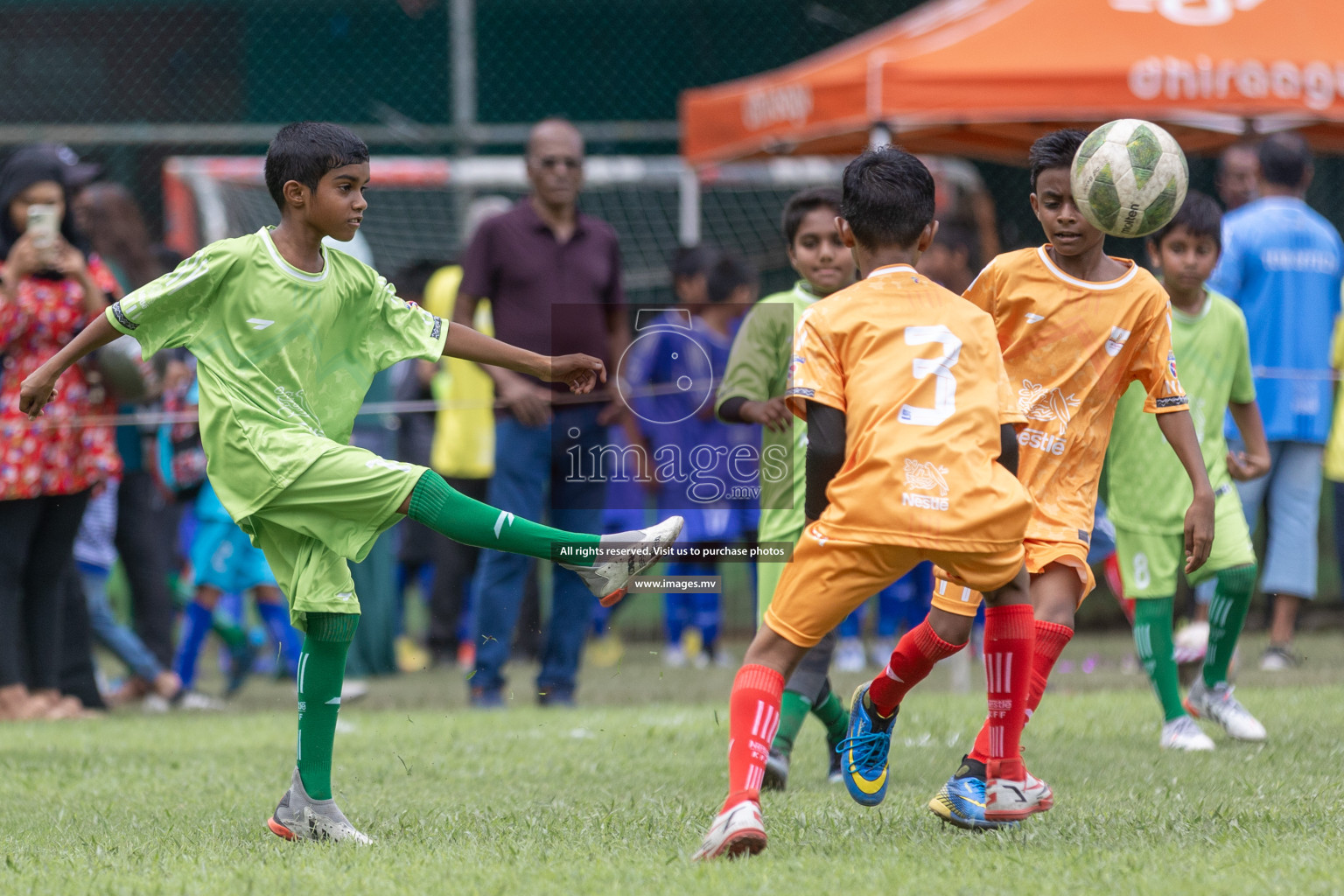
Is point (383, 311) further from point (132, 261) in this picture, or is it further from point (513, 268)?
point (132, 261)

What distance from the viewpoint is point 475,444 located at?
8.64 m

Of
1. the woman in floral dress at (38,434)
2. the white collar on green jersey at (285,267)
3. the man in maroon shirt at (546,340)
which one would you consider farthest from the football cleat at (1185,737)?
the woman in floral dress at (38,434)

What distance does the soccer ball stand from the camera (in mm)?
4168

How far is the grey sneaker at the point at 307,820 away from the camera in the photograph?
13.2ft

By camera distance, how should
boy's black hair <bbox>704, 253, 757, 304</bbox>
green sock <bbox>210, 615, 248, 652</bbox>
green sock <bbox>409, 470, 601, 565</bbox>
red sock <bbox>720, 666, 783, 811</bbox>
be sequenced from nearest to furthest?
1. red sock <bbox>720, 666, 783, 811</bbox>
2. green sock <bbox>409, 470, 601, 565</bbox>
3. green sock <bbox>210, 615, 248, 652</bbox>
4. boy's black hair <bbox>704, 253, 757, 304</bbox>

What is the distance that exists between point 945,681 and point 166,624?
3827 millimetres

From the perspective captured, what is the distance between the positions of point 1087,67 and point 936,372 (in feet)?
17.0

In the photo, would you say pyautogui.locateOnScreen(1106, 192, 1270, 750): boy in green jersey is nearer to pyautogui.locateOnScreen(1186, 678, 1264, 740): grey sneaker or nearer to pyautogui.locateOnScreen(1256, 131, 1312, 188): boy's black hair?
pyautogui.locateOnScreen(1186, 678, 1264, 740): grey sneaker

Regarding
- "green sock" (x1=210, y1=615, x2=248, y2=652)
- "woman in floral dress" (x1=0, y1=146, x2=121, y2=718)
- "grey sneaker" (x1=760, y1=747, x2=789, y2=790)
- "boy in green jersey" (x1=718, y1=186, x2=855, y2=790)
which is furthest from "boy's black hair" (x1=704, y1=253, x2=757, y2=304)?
"grey sneaker" (x1=760, y1=747, x2=789, y2=790)

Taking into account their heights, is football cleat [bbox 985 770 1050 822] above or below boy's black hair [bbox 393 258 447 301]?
below

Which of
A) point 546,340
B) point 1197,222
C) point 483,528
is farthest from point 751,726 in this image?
point 546,340

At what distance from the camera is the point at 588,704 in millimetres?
7273

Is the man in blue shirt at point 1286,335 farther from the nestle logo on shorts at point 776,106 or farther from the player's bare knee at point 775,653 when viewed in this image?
the player's bare knee at point 775,653

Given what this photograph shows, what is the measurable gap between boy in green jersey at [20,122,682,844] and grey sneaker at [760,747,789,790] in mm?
978
